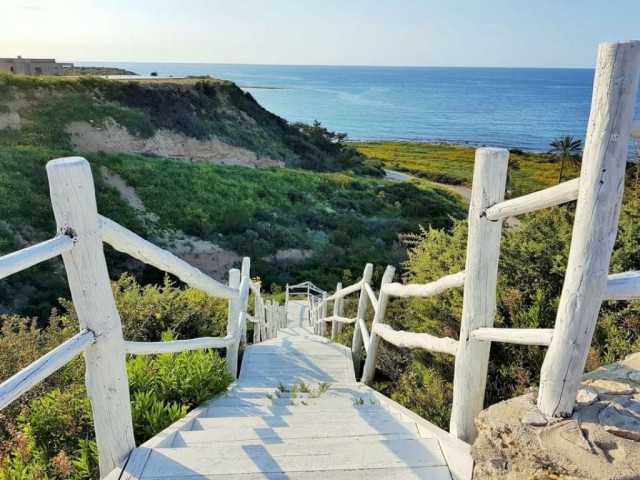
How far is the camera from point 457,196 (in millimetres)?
33344

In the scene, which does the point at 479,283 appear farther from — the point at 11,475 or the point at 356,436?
the point at 11,475

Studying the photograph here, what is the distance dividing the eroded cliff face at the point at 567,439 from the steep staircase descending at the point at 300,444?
37cm

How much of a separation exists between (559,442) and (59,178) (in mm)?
2254

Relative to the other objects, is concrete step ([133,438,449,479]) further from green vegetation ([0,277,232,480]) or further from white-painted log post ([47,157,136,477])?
green vegetation ([0,277,232,480])

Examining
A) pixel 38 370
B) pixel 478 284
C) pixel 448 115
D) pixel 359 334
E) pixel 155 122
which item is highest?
pixel 448 115

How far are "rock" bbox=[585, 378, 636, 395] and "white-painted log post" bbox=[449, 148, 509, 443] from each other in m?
0.50

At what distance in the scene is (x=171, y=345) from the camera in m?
2.98

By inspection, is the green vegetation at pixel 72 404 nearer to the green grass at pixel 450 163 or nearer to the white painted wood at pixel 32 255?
the white painted wood at pixel 32 255

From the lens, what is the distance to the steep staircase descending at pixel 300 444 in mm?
2287

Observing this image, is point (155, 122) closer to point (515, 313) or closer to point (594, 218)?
point (515, 313)

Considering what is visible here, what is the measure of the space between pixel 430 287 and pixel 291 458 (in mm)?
1401

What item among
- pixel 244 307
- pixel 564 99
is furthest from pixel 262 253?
pixel 564 99

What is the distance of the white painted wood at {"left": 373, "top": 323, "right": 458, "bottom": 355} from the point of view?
2801mm

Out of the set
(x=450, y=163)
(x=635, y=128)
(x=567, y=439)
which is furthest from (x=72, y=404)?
(x=450, y=163)
